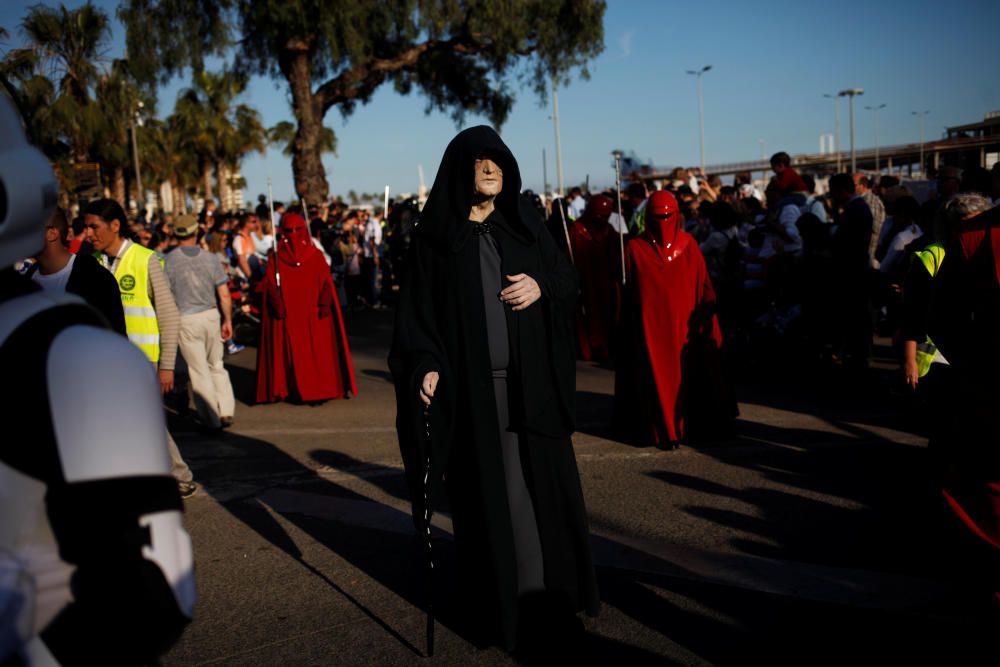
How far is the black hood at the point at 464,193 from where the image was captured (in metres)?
3.94

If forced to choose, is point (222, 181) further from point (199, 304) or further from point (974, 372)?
point (974, 372)

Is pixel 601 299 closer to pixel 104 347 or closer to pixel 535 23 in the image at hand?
pixel 104 347

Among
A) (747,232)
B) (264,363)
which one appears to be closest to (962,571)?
(264,363)

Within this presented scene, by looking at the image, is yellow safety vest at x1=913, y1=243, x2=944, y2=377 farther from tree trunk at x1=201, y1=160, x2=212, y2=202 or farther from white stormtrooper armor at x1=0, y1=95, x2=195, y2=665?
tree trunk at x1=201, y1=160, x2=212, y2=202

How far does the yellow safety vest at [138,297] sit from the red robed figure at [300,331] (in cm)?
307

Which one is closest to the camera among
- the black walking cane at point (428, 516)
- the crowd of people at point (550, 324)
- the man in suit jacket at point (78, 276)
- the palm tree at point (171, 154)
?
the crowd of people at point (550, 324)

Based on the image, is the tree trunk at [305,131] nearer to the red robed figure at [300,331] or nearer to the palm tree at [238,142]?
the red robed figure at [300,331]

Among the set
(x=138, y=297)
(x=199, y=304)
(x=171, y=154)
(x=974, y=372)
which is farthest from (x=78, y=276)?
(x=171, y=154)

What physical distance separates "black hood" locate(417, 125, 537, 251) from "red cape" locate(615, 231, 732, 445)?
329cm

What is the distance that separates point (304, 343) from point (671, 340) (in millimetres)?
4194

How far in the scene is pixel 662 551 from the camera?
4.96 metres

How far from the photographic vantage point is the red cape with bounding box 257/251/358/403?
31.8ft

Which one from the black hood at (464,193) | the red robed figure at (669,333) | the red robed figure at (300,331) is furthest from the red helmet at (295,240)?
the black hood at (464,193)

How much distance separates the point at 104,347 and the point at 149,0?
1003 inches
